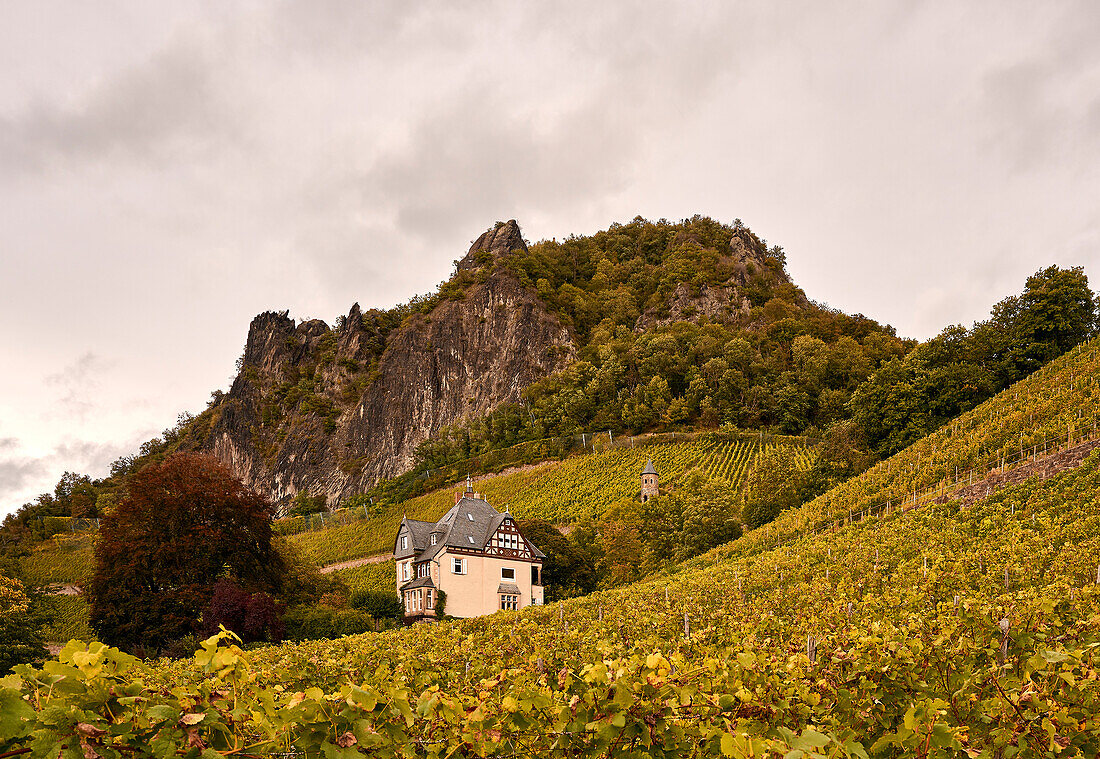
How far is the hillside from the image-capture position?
310 centimetres

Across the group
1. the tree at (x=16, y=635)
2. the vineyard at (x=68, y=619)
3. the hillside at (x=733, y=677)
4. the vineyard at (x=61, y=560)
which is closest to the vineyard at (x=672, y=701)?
the hillside at (x=733, y=677)

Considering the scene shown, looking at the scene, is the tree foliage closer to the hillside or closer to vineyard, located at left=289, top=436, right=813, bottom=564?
vineyard, located at left=289, top=436, right=813, bottom=564

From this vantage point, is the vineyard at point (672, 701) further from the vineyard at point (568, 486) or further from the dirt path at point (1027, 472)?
the vineyard at point (568, 486)

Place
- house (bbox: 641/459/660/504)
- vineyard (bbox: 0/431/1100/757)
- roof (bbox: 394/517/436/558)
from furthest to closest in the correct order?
house (bbox: 641/459/660/504), roof (bbox: 394/517/436/558), vineyard (bbox: 0/431/1100/757)

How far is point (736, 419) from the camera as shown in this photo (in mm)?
69312

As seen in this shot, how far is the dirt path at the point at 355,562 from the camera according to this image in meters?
53.5

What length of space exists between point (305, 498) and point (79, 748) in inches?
3882

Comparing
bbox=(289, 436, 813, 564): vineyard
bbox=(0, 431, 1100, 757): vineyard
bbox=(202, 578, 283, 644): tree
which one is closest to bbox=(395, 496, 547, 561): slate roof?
bbox=(289, 436, 813, 564): vineyard

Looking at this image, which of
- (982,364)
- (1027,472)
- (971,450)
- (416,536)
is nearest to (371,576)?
(416,536)

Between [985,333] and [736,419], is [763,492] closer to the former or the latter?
[985,333]

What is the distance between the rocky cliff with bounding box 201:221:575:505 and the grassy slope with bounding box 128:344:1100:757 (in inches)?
2794

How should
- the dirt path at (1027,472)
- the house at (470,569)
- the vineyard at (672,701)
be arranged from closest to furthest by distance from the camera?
the vineyard at (672,701) → the dirt path at (1027,472) → the house at (470,569)

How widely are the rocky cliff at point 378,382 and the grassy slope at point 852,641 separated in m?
71.0

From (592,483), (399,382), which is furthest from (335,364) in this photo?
(592,483)
